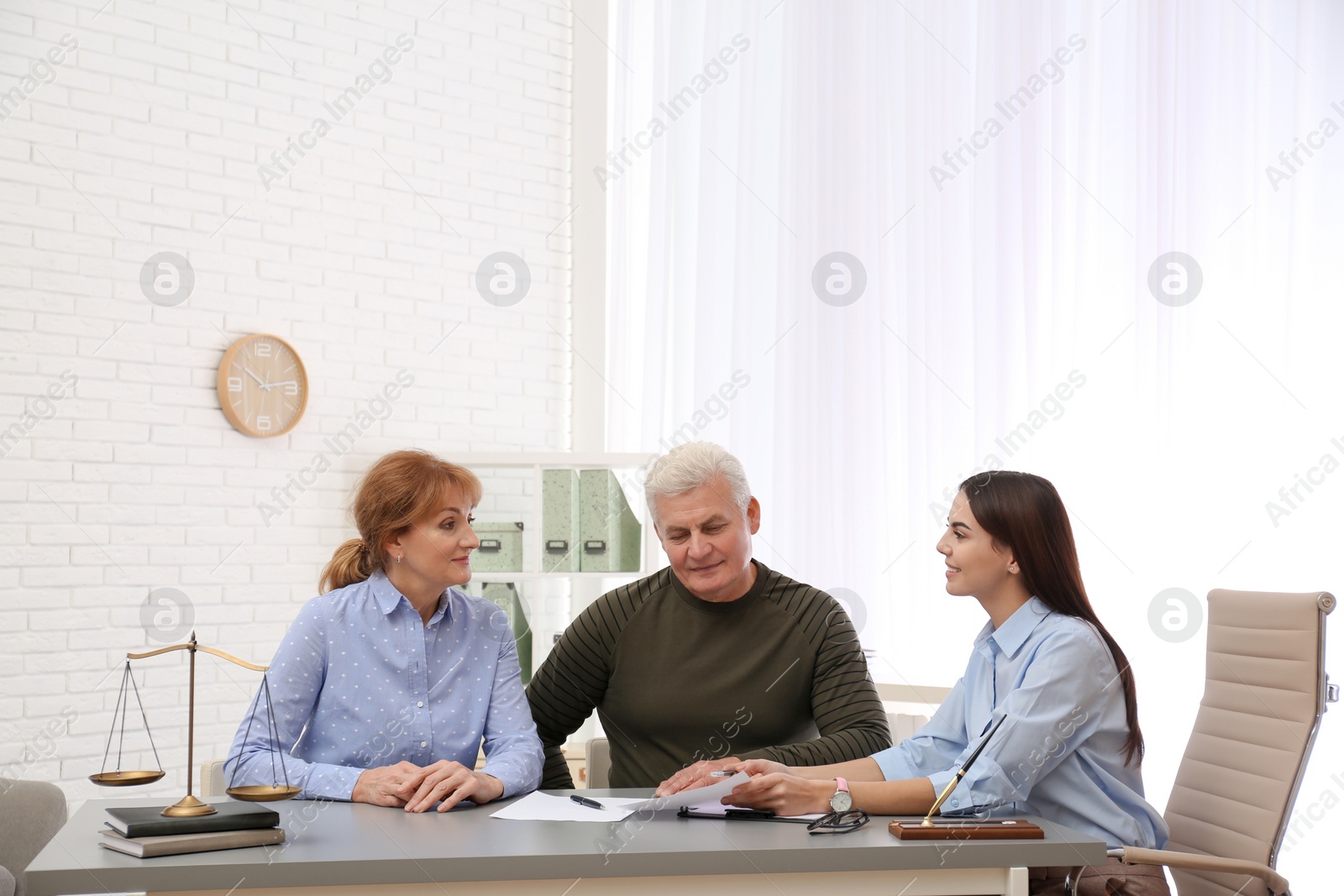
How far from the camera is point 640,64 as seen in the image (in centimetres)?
553

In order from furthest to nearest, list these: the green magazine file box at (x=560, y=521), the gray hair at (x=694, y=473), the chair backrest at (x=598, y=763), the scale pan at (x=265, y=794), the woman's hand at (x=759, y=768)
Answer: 1. the green magazine file box at (x=560, y=521)
2. the chair backrest at (x=598, y=763)
3. the gray hair at (x=694, y=473)
4. the woman's hand at (x=759, y=768)
5. the scale pan at (x=265, y=794)

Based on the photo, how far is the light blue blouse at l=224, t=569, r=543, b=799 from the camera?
2270 millimetres

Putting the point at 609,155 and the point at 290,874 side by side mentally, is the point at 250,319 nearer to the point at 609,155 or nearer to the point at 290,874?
the point at 609,155

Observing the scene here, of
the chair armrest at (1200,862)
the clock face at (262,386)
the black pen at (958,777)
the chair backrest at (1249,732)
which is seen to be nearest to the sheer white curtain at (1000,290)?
the chair backrest at (1249,732)

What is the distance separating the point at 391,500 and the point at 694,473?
0.64 metres

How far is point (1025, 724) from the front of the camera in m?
2.05

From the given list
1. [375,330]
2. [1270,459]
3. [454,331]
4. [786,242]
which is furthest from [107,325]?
[1270,459]

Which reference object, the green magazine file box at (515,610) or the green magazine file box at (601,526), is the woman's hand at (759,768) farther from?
the green magazine file box at (515,610)

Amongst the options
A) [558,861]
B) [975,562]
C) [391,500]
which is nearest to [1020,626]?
[975,562]

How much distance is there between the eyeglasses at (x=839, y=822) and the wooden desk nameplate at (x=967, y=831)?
62 mm

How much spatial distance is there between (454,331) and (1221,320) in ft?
10.4

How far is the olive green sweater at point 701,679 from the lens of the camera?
8.41ft

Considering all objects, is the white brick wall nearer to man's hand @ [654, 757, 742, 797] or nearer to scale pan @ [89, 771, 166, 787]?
scale pan @ [89, 771, 166, 787]

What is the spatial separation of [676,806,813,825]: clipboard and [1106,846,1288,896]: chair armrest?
1.73 ft
